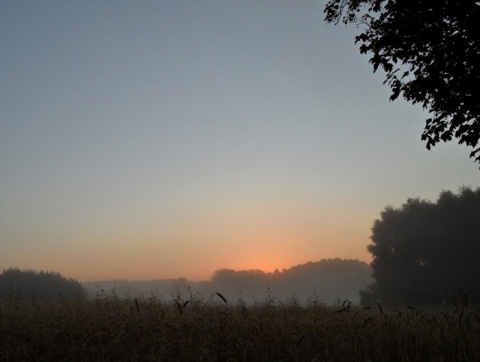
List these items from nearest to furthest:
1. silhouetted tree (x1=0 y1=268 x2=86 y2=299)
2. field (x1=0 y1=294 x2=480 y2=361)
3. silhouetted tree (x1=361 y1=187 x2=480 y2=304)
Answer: field (x1=0 y1=294 x2=480 y2=361) → silhouetted tree (x1=361 y1=187 x2=480 y2=304) → silhouetted tree (x1=0 y1=268 x2=86 y2=299)

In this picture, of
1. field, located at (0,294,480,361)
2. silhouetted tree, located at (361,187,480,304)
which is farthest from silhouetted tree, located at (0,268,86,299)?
field, located at (0,294,480,361)

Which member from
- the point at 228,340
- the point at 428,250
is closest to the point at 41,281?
the point at 428,250

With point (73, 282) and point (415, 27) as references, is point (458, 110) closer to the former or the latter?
point (415, 27)

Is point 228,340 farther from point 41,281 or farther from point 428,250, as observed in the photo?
point 41,281

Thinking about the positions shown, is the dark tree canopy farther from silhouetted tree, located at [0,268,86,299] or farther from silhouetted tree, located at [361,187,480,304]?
silhouetted tree, located at [0,268,86,299]

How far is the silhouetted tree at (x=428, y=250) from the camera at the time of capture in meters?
43.8

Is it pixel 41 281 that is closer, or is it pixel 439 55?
pixel 439 55

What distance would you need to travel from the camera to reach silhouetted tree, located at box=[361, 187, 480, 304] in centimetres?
4375

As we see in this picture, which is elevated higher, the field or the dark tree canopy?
the dark tree canopy

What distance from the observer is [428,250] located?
4647cm

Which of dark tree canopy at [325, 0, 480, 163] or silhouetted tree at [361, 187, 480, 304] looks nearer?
dark tree canopy at [325, 0, 480, 163]

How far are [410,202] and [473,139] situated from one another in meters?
46.3

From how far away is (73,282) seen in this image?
55031mm

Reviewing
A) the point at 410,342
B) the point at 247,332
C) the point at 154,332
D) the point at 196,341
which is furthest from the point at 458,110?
the point at 154,332
